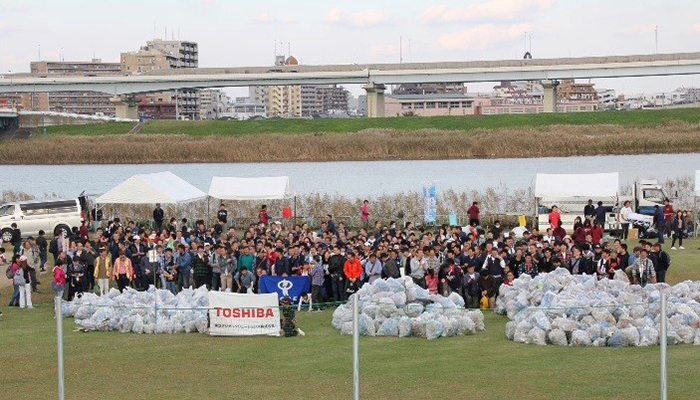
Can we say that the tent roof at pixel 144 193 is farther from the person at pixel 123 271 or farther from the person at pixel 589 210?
the person at pixel 589 210

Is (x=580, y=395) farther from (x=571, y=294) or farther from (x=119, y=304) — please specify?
(x=119, y=304)

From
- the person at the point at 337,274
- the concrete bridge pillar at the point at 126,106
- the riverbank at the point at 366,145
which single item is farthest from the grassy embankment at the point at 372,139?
the person at the point at 337,274

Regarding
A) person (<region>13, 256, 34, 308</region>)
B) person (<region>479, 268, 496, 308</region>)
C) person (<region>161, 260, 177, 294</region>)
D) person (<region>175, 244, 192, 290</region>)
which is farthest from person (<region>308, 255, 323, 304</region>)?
person (<region>13, 256, 34, 308</region>)

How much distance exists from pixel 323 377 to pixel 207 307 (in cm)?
415

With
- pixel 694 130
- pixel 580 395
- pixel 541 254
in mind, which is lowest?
pixel 580 395

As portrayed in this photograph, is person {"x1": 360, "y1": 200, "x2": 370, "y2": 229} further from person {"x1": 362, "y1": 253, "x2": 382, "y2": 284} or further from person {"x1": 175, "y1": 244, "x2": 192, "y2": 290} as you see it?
person {"x1": 362, "y1": 253, "x2": 382, "y2": 284}

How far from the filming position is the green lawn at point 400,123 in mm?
106500

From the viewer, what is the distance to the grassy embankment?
Answer: 278 feet

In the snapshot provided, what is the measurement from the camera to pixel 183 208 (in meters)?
43.8

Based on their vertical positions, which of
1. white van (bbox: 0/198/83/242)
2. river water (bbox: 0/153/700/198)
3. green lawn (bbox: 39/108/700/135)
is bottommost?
white van (bbox: 0/198/83/242)

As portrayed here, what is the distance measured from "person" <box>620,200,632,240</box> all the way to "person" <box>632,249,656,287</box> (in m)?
12.0

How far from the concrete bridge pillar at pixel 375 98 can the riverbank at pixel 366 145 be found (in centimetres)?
1927

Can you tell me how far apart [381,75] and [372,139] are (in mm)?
27534

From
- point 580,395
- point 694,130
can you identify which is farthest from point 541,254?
point 694,130
